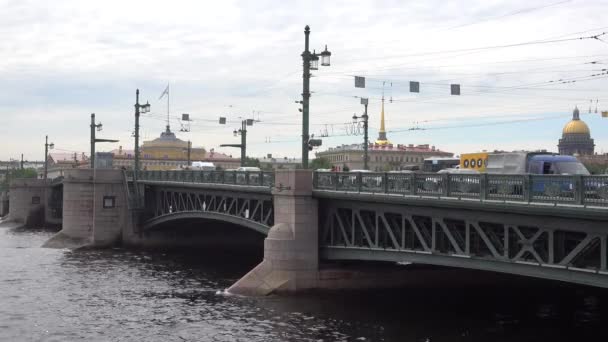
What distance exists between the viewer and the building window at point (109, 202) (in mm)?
54250

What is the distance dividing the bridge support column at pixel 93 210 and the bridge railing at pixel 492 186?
31047 mm

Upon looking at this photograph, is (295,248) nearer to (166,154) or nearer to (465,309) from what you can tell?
(465,309)

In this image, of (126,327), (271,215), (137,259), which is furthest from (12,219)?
(126,327)

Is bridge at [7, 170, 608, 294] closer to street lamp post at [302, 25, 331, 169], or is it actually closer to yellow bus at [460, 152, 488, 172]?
street lamp post at [302, 25, 331, 169]

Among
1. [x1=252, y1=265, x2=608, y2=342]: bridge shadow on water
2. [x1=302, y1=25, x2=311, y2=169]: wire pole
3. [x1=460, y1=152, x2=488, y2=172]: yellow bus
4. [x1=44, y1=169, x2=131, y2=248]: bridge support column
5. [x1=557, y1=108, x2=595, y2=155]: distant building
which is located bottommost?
[x1=252, y1=265, x2=608, y2=342]: bridge shadow on water

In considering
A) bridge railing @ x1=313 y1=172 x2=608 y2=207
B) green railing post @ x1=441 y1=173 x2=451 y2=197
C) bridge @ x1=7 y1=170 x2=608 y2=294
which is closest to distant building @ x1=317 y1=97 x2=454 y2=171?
bridge @ x1=7 y1=170 x2=608 y2=294

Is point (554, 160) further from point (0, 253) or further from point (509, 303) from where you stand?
point (0, 253)

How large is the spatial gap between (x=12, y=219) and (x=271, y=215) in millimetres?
57042

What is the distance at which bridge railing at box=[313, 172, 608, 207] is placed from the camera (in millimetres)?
17562

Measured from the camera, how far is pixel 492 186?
2033cm

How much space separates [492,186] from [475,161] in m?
19.3

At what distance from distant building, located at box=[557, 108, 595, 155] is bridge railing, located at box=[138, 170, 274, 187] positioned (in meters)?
110

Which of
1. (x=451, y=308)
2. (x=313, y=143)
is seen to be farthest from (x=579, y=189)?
(x=313, y=143)

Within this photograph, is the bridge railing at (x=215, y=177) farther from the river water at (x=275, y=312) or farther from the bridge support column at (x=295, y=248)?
the river water at (x=275, y=312)
